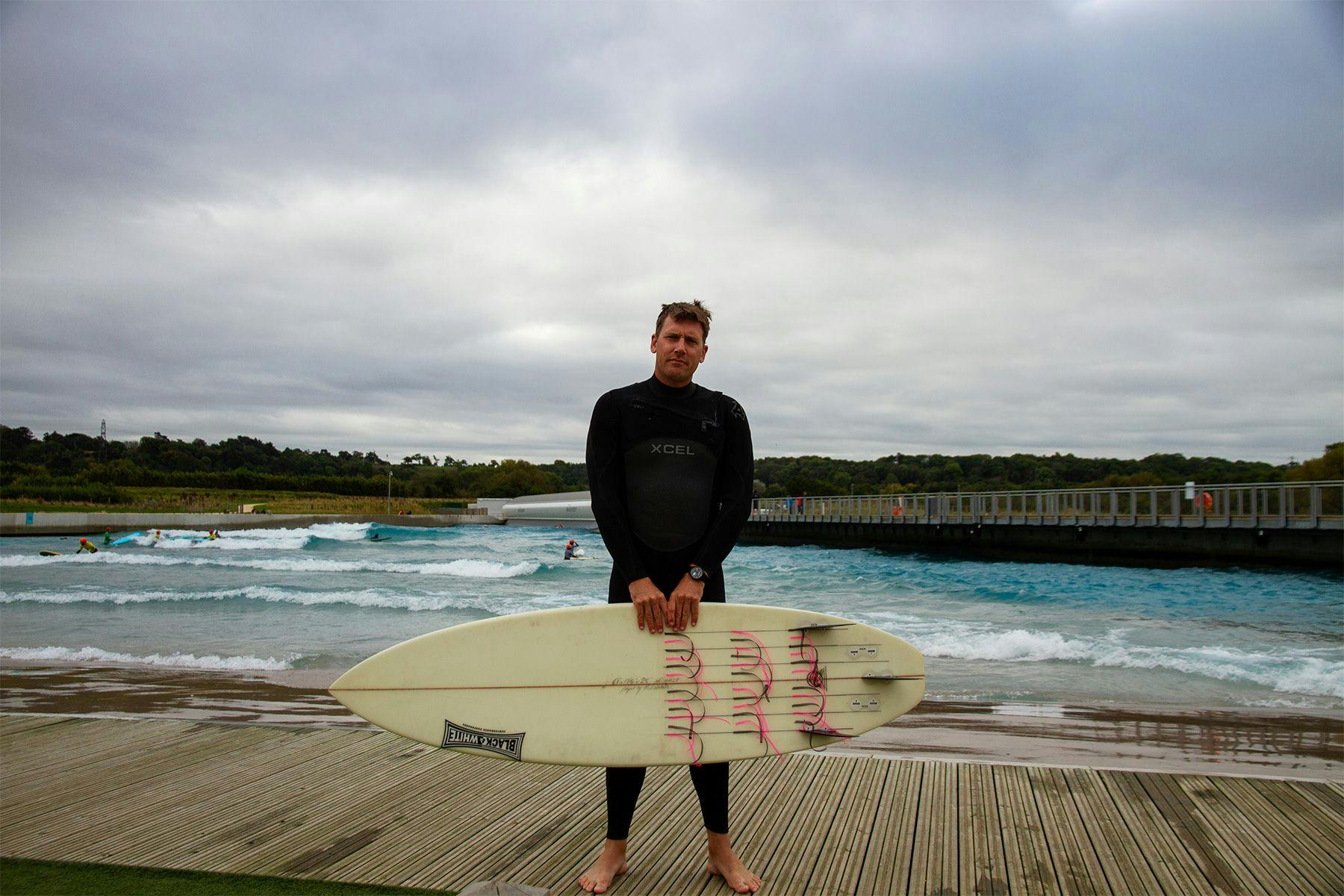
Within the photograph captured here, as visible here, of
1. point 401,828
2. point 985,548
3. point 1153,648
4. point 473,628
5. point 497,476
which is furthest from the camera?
point 497,476

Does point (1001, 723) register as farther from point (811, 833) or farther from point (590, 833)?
point (590, 833)

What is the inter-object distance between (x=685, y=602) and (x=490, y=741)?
29.9 inches

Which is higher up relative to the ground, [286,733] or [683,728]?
[683,728]

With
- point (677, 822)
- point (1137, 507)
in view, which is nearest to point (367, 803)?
point (677, 822)

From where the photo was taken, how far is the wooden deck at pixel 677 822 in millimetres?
2467

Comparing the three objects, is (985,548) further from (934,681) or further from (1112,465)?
(934,681)

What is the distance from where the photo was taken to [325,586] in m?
19.8

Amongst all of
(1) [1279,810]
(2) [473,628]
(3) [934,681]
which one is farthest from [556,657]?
(3) [934,681]

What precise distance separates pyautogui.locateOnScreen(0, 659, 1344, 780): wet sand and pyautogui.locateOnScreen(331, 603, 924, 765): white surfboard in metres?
1.33

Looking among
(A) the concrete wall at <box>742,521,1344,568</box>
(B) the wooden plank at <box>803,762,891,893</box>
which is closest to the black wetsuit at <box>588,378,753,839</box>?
(B) the wooden plank at <box>803,762,891,893</box>

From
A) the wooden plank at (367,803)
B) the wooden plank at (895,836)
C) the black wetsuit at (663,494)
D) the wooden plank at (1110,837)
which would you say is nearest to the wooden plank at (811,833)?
the wooden plank at (895,836)

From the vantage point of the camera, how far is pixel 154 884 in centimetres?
242

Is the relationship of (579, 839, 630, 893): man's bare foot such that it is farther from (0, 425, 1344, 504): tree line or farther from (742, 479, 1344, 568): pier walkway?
(0, 425, 1344, 504): tree line

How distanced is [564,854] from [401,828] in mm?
649
